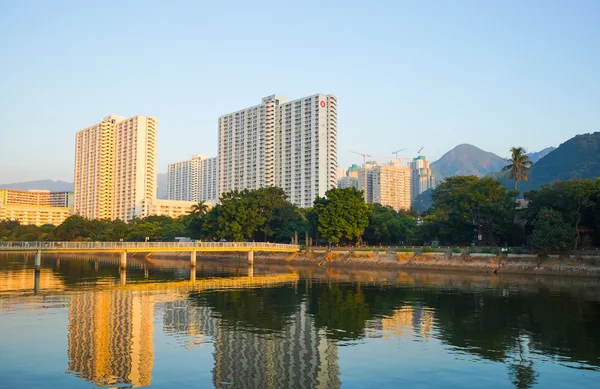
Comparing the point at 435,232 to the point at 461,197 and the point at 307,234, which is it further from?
the point at 307,234

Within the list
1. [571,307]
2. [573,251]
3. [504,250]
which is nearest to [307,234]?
[504,250]

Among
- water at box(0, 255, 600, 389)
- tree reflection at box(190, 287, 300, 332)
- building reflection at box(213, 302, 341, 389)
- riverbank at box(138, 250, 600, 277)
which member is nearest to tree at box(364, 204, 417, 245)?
riverbank at box(138, 250, 600, 277)

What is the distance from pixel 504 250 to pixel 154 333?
6024 cm

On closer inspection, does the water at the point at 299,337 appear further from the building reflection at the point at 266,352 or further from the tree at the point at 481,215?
the tree at the point at 481,215

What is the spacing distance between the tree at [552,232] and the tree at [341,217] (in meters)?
39.2

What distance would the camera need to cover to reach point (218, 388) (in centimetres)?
2075

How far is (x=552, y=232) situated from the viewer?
67.2m

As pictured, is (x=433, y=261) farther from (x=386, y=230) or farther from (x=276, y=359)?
(x=276, y=359)

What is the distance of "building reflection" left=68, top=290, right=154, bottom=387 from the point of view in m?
22.7

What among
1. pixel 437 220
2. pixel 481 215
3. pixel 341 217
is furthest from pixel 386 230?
pixel 481 215

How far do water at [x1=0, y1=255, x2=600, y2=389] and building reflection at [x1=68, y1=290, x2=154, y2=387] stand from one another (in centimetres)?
9

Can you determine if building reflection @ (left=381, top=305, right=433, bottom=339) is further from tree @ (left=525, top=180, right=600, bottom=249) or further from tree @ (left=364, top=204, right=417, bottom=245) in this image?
tree @ (left=364, top=204, right=417, bottom=245)

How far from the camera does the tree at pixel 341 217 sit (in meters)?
103

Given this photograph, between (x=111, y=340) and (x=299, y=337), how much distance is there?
10.9 m
